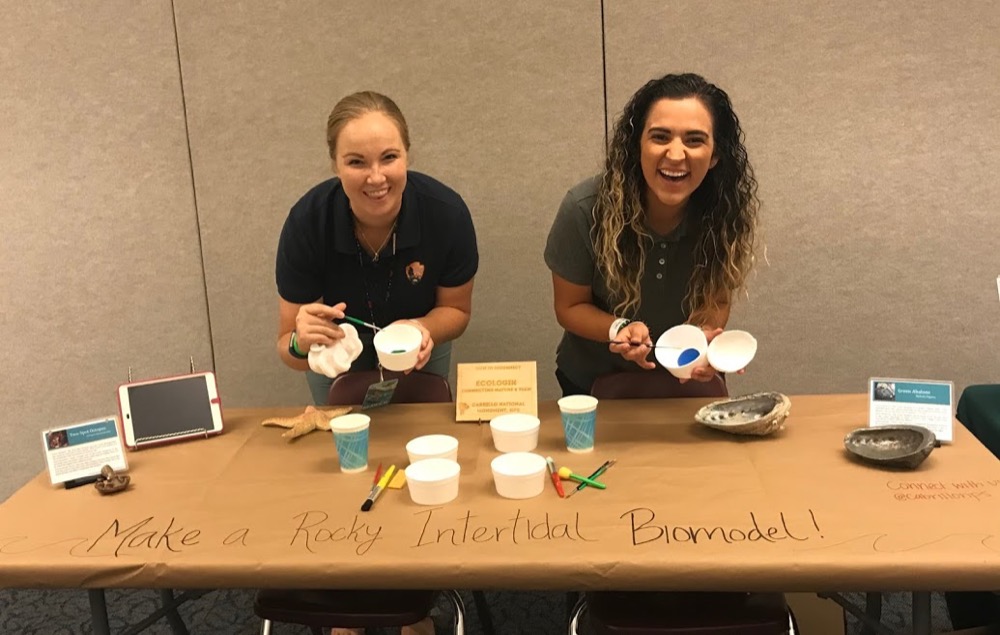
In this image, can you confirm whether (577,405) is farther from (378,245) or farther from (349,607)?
(378,245)

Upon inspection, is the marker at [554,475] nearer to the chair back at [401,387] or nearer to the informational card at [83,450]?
the chair back at [401,387]

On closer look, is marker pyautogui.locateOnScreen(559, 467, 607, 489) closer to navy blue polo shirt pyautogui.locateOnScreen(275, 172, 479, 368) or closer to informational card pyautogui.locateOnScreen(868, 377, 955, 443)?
informational card pyautogui.locateOnScreen(868, 377, 955, 443)

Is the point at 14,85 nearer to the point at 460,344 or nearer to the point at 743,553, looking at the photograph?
the point at 460,344

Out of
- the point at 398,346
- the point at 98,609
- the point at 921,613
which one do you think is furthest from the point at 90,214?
the point at 921,613

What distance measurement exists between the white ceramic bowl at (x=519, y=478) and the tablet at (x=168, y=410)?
2.49 ft

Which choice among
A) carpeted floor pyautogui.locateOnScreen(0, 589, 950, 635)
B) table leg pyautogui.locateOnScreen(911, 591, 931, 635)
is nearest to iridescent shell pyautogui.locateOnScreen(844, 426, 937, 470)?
table leg pyautogui.locateOnScreen(911, 591, 931, 635)

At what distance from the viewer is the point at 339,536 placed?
1.24 metres

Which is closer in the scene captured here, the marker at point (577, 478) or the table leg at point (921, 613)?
the table leg at point (921, 613)

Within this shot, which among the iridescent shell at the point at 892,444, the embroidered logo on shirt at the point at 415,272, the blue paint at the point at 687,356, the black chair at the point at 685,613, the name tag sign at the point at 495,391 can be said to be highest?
the embroidered logo on shirt at the point at 415,272

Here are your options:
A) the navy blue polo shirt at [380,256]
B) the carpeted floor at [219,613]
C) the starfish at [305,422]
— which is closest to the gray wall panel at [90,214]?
the carpeted floor at [219,613]

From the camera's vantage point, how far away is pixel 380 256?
1.99m

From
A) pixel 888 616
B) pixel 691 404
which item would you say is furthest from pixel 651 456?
pixel 888 616

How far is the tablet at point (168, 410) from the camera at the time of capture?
5.47 feet

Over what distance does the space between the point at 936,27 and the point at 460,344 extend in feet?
6.87
